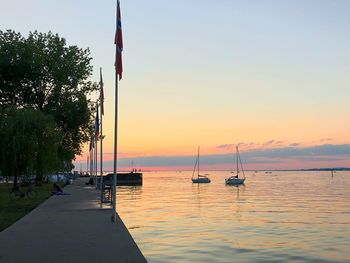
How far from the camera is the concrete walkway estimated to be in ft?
41.0

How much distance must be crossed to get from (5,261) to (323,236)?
679 inches

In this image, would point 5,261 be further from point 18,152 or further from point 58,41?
point 58,41

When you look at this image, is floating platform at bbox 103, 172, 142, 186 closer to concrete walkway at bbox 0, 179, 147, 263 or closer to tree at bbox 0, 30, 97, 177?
tree at bbox 0, 30, 97, 177

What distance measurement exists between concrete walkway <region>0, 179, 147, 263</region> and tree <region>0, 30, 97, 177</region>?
40104 mm

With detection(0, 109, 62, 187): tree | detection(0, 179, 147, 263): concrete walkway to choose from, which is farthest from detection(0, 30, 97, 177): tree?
detection(0, 179, 147, 263): concrete walkway

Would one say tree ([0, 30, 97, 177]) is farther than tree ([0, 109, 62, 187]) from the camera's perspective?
Yes

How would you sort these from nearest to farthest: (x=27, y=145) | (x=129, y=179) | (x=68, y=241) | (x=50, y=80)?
1. (x=68, y=241)
2. (x=27, y=145)
3. (x=50, y=80)
4. (x=129, y=179)

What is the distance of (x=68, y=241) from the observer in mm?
15375

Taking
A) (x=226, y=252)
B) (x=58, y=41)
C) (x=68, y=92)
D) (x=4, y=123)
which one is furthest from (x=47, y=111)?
(x=226, y=252)

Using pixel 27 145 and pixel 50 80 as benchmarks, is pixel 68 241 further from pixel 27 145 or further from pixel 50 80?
pixel 50 80

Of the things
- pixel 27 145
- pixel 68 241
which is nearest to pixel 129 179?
pixel 27 145

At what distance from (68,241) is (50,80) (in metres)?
50.7

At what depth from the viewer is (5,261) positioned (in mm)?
11906

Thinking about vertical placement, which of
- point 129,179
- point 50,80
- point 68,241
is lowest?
point 68,241
